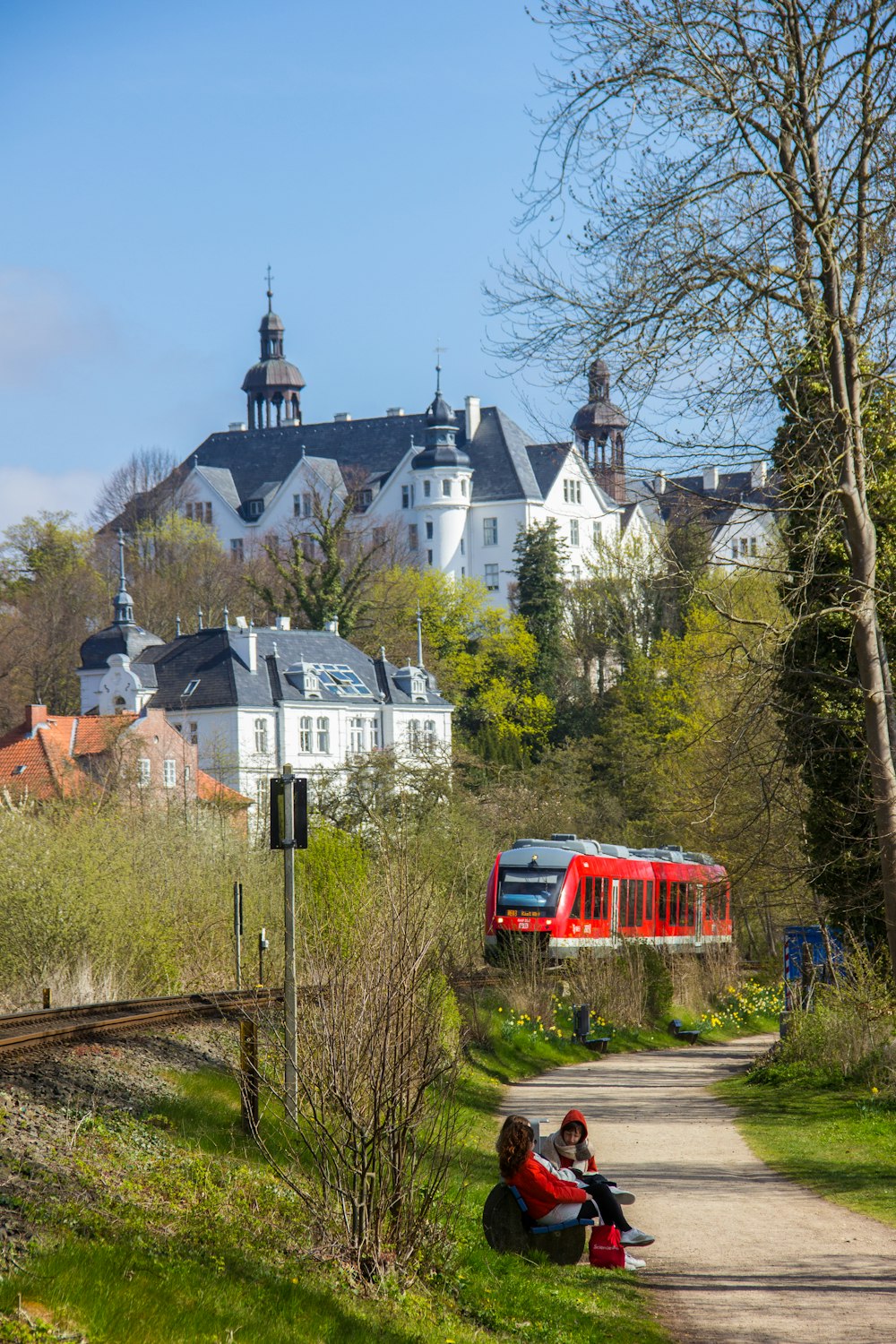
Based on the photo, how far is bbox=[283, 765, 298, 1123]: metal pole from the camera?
9.66 metres

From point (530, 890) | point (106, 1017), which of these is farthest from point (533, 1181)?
point (530, 890)

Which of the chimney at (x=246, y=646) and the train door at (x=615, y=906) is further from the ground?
the chimney at (x=246, y=646)

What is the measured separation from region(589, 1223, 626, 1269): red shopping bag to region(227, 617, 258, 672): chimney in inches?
2417

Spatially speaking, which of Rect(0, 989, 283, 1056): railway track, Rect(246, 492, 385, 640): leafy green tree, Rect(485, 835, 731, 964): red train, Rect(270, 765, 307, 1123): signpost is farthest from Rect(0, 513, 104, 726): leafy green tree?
Rect(270, 765, 307, 1123): signpost

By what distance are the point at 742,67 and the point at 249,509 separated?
107 metres

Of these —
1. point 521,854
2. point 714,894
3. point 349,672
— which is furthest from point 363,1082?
point 349,672

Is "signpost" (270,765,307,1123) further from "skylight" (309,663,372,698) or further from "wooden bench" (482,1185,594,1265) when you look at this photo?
"skylight" (309,663,372,698)

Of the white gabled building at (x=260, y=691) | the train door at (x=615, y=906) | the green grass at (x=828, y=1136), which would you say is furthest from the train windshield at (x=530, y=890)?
the white gabled building at (x=260, y=691)

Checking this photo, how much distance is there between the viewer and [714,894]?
2286 centimetres

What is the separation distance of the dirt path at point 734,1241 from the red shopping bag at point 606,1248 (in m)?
0.22

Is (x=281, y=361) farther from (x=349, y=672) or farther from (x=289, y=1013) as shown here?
(x=289, y=1013)

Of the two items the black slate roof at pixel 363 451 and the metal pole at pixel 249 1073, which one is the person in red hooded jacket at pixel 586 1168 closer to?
the metal pole at pixel 249 1073

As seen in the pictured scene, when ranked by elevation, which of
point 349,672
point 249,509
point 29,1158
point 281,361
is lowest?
point 29,1158

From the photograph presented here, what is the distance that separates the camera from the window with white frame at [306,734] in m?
72.3
